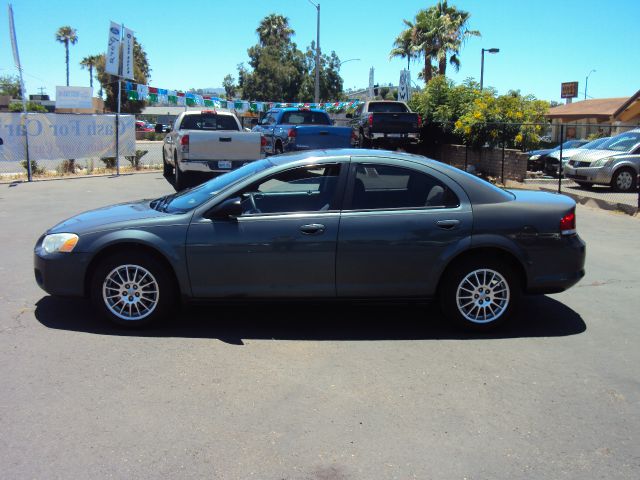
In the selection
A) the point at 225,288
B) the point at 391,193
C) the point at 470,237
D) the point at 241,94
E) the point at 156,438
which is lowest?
the point at 156,438

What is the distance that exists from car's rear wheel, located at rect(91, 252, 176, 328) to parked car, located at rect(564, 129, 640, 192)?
1384cm

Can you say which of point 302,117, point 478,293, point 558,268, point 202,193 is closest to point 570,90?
point 302,117

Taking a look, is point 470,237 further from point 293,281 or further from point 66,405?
point 66,405

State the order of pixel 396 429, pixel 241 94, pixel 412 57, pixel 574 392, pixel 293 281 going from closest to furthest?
pixel 396 429 → pixel 574 392 → pixel 293 281 → pixel 412 57 → pixel 241 94

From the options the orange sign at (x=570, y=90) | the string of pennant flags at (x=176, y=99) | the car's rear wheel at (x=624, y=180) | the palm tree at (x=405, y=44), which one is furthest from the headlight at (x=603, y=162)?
the orange sign at (x=570, y=90)

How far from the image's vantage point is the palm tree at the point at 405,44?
42.9 meters

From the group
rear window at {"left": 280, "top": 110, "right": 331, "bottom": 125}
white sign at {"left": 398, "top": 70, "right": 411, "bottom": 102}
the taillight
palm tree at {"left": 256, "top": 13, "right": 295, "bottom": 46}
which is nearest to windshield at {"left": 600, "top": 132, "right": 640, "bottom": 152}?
rear window at {"left": 280, "top": 110, "right": 331, "bottom": 125}

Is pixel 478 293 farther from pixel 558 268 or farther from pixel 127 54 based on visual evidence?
pixel 127 54

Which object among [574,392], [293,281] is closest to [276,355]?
[293,281]

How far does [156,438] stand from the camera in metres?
3.47

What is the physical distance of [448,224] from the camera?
203 inches

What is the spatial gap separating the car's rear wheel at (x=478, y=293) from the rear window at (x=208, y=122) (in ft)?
38.2

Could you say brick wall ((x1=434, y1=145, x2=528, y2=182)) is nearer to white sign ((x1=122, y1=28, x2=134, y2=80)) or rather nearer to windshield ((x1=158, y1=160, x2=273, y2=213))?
white sign ((x1=122, y1=28, x2=134, y2=80))

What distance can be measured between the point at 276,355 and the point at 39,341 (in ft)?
6.60
